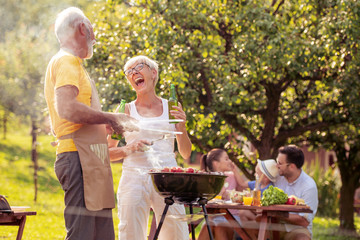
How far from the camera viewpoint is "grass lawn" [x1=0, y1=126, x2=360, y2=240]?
7.77 meters

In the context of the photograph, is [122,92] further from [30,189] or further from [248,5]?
[30,189]

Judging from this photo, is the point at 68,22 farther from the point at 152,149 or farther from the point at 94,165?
the point at 152,149

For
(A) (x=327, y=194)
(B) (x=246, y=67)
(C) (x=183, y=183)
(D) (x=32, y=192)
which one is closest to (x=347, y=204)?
(A) (x=327, y=194)

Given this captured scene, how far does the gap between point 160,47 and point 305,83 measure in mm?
3152

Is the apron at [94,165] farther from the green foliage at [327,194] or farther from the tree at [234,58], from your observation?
the green foliage at [327,194]

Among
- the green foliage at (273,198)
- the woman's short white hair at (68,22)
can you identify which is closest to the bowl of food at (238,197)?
the green foliage at (273,198)

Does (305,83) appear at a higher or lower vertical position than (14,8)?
Result: lower

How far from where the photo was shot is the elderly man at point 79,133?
2.40 metres

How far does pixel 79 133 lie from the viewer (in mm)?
2479

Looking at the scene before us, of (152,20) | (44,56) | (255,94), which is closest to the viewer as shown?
(152,20)

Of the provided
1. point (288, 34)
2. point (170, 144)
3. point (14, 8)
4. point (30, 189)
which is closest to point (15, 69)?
point (14, 8)

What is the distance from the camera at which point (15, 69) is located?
665 inches

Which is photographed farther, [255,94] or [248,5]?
[255,94]

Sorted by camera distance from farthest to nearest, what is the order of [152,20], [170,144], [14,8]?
[14,8] < [152,20] < [170,144]
